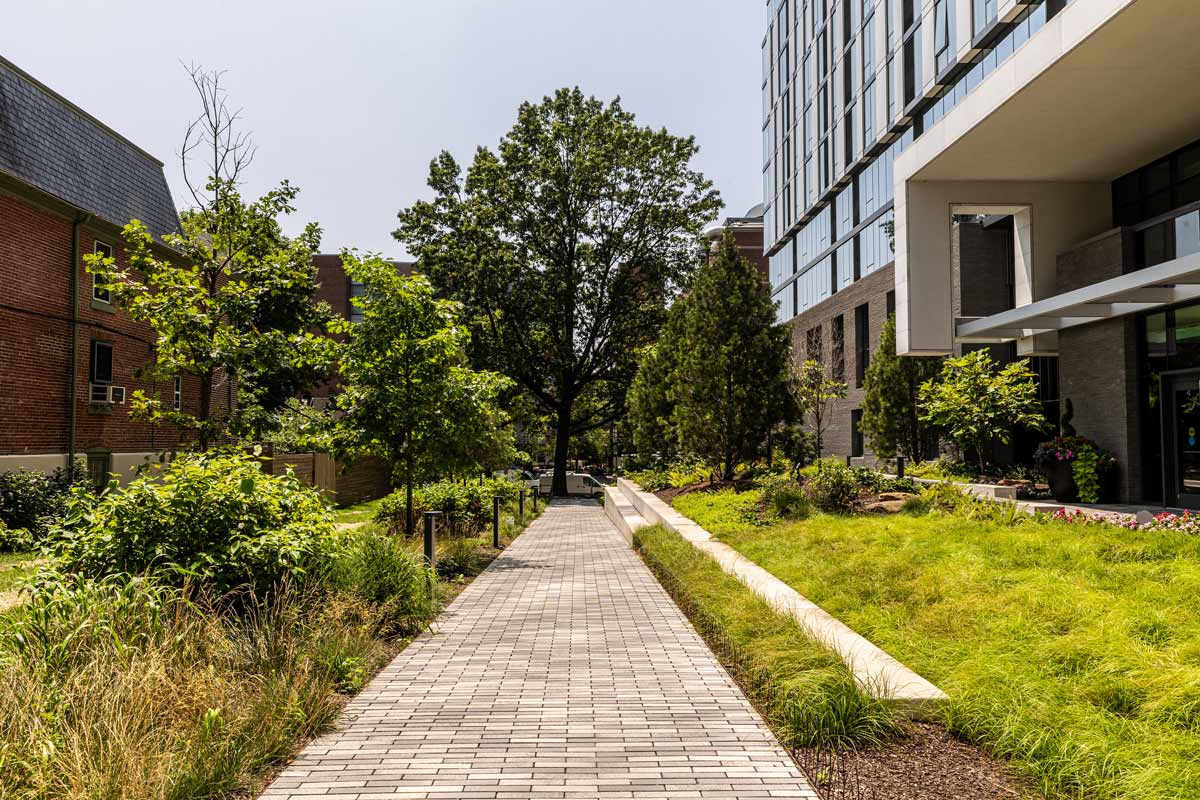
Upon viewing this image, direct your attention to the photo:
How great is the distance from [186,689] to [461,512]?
513 inches

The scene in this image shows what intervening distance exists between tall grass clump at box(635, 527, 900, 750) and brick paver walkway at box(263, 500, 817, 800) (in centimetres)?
17

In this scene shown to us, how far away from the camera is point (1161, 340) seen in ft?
52.6

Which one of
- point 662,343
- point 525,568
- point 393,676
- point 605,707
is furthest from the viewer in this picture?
point 662,343

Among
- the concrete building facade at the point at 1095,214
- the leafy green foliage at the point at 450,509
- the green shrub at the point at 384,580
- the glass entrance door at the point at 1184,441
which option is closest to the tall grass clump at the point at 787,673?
the green shrub at the point at 384,580

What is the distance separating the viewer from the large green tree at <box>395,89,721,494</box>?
130 feet

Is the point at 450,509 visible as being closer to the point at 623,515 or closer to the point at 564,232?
the point at 623,515

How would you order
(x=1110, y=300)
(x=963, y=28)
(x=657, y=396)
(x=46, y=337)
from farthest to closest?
(x=657, y=396) → (x=963, y=28) → (x=46, y=337) → (x=1110, y=300)

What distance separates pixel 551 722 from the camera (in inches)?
224

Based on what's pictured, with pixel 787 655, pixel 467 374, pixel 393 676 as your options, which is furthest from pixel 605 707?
pixel 467 374

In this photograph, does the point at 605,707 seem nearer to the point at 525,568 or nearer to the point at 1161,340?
the point at 525,568

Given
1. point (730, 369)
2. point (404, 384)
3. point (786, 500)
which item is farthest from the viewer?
point (730, 369)

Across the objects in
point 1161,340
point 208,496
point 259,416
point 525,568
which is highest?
point 1161,340

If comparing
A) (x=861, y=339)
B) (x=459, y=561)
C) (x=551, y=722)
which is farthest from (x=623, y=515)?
(x=861, y=339)

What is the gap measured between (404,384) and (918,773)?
10796mm
